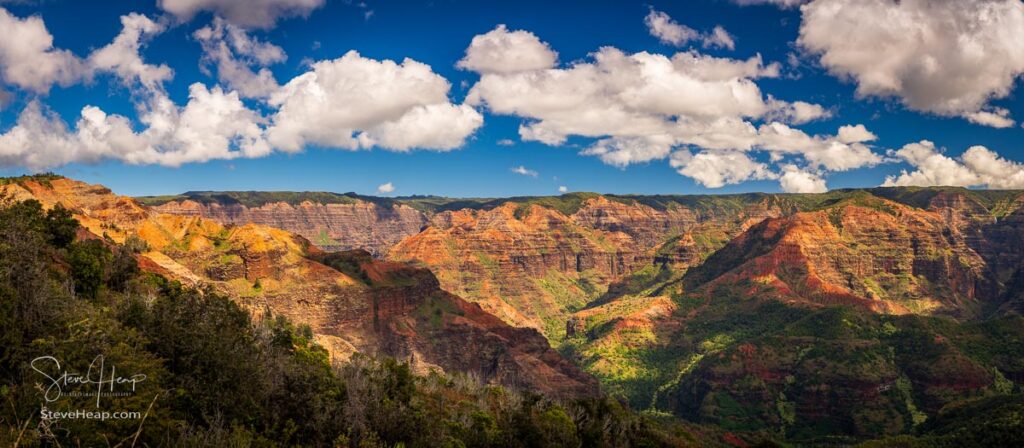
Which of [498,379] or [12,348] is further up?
[12,348]

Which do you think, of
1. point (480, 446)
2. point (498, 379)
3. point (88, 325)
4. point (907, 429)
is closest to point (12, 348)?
point (88, 325)

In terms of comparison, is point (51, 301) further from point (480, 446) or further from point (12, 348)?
point (480, 446)

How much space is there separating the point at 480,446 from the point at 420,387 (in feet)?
119

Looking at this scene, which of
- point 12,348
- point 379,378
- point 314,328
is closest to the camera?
point 12,348

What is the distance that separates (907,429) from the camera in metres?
166
